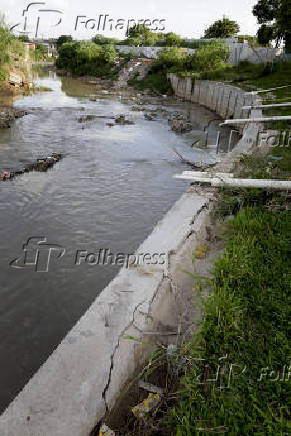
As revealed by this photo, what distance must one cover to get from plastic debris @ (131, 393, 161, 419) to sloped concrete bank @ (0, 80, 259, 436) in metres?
0.16

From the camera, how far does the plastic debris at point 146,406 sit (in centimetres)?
202

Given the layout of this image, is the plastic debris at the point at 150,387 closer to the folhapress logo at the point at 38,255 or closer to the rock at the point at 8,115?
the folhapress logo at the point at 38,255

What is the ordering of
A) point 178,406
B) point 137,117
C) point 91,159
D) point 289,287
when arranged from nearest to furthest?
point 178,406 → point 289,287 → point 91,159 → point 137,117

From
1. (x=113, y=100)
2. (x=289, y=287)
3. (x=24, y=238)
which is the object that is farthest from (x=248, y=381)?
(x=113, y=100)

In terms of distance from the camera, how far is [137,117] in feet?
61.7

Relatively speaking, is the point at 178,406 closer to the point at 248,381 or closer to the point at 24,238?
the point at 248,381

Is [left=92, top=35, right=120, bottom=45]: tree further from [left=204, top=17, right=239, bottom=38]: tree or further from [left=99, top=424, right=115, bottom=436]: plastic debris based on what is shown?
[left=99, top=424, right=115, bottom=436]: plastic debris

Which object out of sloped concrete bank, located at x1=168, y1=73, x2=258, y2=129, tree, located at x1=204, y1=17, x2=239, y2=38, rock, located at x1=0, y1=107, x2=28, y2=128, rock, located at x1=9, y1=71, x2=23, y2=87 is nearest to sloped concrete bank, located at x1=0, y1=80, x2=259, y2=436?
rock, located at x1=0, y1=107, x2=28, y2=128

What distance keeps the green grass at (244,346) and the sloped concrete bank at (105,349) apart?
0.36 m

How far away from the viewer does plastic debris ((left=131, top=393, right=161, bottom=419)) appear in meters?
2.02

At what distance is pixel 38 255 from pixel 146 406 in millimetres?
3664

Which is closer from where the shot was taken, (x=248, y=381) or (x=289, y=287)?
(x=248, y=381)

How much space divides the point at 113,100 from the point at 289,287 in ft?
82.9

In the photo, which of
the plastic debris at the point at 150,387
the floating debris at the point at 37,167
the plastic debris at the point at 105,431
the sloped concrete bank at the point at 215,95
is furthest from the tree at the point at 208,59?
the plastic debris at the point at 105,431
